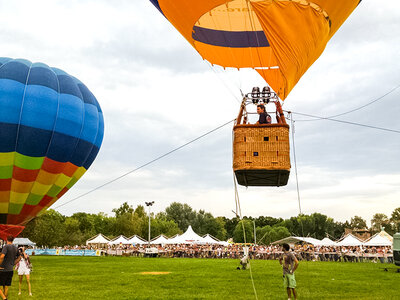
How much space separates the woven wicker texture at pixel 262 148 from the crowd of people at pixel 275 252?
18.3 m

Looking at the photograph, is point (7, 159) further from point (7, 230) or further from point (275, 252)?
point (275, 252)

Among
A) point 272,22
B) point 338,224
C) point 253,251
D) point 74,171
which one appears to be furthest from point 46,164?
point 338,224

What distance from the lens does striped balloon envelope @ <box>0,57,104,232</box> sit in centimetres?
1672

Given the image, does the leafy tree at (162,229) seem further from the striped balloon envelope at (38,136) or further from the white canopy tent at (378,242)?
the striped balloon envelope at (38,136)

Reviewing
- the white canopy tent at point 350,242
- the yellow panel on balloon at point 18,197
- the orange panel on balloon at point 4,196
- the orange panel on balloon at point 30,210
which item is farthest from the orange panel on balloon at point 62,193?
the white canopy tent at point 350,242

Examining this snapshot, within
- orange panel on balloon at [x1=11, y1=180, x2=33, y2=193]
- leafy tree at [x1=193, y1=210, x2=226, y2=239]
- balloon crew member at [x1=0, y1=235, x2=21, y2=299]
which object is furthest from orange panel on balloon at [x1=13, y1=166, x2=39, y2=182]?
leafy tree at [x1=193, y1=210, x2=226, y2=239]

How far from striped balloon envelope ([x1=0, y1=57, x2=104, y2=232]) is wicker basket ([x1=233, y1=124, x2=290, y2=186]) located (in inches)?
489

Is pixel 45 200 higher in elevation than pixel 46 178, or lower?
lower

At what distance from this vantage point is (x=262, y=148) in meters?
6.68

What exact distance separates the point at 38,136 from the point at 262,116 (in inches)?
493

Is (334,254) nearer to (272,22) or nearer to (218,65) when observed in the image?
(218,65)

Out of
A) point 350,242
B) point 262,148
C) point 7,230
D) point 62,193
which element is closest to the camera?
point 262,148

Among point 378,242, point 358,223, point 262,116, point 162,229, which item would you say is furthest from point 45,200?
point 358,223

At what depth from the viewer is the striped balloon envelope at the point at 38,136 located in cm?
1672
